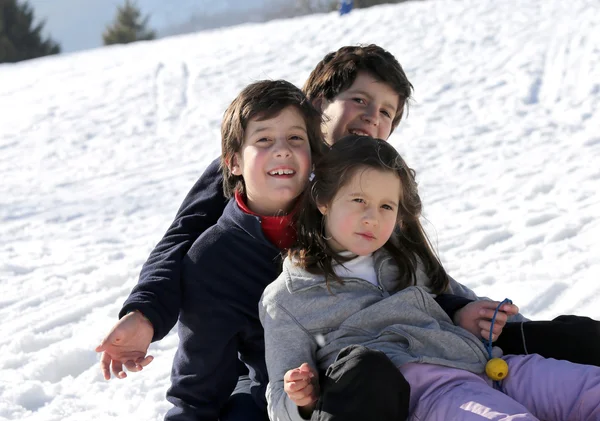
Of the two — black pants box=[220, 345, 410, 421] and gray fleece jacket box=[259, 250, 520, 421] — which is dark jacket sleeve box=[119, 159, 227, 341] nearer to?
gray fleece jacket box=[259, 250, 520, 421]

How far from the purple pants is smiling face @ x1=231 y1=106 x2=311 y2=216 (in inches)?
23.7

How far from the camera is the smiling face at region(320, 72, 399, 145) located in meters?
2.55

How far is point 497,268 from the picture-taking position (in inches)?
143

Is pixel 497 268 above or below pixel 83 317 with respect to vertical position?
above

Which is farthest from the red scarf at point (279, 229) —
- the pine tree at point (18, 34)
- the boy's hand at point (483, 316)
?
the pine tree at point (18, 34)

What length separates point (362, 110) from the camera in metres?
2.60

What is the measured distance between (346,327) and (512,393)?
44 cm

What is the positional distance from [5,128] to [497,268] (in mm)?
7000

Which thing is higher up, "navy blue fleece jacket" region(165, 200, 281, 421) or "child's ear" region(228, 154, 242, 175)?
"child's ear" region(228, 154, 242, 175)

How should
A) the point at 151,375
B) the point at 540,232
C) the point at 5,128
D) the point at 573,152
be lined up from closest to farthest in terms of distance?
1. the point at 151,375
2. the point at 540,232
3. the point at 573,152
4. the point at 5,128

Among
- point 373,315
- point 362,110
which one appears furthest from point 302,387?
point 362,110

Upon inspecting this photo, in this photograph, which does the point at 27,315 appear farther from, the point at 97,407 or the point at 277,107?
the point at 277,107

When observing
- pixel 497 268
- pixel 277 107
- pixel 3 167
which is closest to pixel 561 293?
pixel 497 268

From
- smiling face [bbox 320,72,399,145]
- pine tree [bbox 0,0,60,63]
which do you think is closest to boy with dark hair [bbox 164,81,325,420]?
smiling face [bbox 320,72,399,145]
